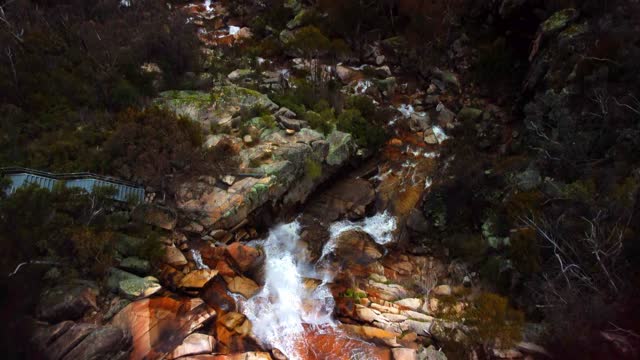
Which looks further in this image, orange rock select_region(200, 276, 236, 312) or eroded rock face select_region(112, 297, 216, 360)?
orange rock select_region(200, 276, 236, 312)

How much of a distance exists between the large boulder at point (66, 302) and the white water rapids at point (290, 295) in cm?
393

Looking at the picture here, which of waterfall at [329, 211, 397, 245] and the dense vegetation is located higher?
the dense vegetation

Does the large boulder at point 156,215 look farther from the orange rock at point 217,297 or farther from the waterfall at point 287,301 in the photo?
the waterfall at point 287,301

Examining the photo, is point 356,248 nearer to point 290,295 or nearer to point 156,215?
point 290,295

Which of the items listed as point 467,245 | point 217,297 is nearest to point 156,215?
point 217,297

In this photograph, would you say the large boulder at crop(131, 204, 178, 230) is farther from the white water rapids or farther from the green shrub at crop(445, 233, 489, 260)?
the green shrub at crop(445, 233, 489, 260)

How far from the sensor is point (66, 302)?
878cm

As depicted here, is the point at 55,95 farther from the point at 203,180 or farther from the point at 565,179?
the point at 565,179

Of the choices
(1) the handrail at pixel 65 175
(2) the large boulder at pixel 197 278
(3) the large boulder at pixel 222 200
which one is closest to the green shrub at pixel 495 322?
(2) the large boulder at pixel 197 278

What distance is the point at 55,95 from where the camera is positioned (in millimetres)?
14531

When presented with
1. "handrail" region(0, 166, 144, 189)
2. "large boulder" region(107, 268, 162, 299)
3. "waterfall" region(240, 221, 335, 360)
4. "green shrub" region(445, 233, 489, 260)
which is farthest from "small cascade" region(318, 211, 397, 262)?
"handrail" region(0, 166, 144, 189)

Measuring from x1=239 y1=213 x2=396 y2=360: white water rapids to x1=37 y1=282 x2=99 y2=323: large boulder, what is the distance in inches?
155

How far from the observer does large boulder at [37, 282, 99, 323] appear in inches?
337

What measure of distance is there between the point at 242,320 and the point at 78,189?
5.89 m
